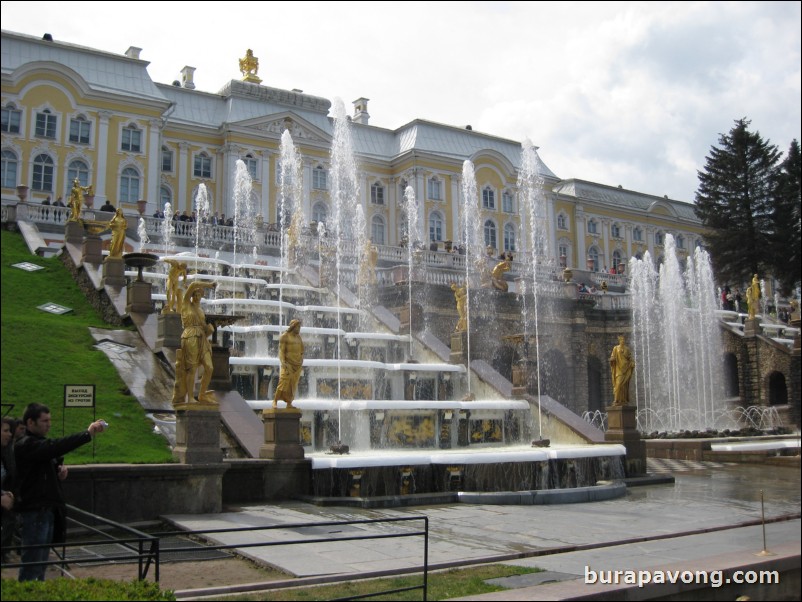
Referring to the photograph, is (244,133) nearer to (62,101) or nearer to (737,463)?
(62,101)

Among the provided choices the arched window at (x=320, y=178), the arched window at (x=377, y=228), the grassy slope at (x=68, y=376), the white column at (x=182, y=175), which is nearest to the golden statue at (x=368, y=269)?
the grassy slope at (x=68, y=376)

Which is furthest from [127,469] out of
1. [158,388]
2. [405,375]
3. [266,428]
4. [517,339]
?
[517,339]

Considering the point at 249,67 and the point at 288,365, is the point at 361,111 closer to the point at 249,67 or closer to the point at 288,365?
the point at 249,67

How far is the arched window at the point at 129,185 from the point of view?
50.7 m

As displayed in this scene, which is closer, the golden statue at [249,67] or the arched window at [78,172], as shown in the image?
the arched window at [78,172]

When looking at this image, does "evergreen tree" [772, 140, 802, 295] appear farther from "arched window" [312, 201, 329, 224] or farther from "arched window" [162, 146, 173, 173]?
"arched window" [162, 146, 173, 173]

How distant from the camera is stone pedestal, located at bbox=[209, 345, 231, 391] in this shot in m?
16.8

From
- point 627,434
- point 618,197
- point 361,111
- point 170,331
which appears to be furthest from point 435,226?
point 170,331

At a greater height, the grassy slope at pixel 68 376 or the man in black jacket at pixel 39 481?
the grassy slope at pixel 68 376

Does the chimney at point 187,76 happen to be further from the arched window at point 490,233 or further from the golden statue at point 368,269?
the golden statue at point 368,269

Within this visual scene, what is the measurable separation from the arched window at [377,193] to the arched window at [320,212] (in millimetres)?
5121

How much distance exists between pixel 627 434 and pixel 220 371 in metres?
9.52

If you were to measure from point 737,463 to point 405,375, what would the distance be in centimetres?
961

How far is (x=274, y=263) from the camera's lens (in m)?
36.7
